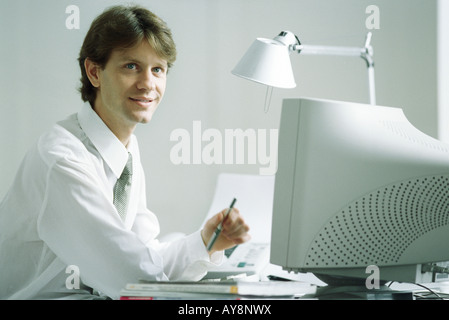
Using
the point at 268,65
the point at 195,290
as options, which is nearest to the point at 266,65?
the point at 268,65

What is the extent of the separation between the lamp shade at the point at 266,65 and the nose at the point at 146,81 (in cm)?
22

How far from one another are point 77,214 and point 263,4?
2.45m

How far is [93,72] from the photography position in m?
1.44

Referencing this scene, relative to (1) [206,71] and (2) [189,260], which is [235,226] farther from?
(1) [206,71]

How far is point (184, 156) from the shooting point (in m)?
3.53

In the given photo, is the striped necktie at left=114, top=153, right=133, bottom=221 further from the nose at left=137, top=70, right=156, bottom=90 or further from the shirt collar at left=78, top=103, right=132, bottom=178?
the nose at left=137, top=70, right=156, bottom=90

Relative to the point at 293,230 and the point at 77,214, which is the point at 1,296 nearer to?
the point at 77,214

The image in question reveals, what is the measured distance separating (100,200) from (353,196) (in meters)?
0.50

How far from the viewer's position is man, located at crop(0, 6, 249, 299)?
1.03 m

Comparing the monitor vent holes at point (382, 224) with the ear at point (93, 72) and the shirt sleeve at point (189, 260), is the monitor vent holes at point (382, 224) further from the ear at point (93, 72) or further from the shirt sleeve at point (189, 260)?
the ear at point (93, 72)

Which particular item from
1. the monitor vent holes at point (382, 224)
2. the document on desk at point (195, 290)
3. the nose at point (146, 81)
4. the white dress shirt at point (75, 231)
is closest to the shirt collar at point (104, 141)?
the white dress shirt at point (75, 231)

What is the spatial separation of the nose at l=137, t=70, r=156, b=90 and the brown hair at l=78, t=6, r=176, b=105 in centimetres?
6

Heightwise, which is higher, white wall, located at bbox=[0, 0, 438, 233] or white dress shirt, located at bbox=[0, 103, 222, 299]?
white wall, located at bbox=[0, 0, 438, 233]

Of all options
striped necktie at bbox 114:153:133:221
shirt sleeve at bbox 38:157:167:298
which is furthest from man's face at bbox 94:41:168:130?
shirt sleeve at bbox 38:157:167:298
